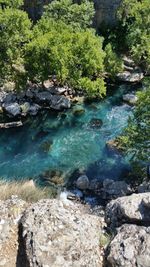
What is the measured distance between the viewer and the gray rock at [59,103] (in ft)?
131

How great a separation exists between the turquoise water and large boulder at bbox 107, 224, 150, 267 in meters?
17.3

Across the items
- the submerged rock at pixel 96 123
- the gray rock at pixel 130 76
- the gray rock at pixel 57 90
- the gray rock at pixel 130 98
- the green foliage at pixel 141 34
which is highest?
the green foliage at pixel 141 34

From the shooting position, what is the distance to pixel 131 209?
14.2 meters

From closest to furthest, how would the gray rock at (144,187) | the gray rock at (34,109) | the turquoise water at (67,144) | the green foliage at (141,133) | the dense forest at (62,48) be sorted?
the green foliage at (141,133)
the gray rock at (144,187)
the turquoise water at (67,144)
the dense forest at (62,48)
the gray rock at (34,109)

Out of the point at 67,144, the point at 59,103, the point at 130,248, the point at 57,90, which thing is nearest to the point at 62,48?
the point at 57,90

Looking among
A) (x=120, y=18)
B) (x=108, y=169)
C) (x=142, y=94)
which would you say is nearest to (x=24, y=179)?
(x=108, y=169)

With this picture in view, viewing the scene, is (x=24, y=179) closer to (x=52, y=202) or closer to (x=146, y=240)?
(x=52, y=202)

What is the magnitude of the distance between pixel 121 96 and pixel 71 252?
30.8 m

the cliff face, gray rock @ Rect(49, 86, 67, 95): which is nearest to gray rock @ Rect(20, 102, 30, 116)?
gray rock @ Rect(49, 86, 67, 95)

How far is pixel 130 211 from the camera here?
14164 millimetres

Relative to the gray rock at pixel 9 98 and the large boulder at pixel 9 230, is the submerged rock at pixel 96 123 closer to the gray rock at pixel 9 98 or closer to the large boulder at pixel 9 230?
the gray rock at pixel 9 98

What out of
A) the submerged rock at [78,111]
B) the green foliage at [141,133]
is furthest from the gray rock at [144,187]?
the submerged rock at [78,111]

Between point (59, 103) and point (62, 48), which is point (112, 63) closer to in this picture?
point (62, 48)

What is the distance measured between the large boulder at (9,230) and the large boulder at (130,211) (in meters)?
3.56
